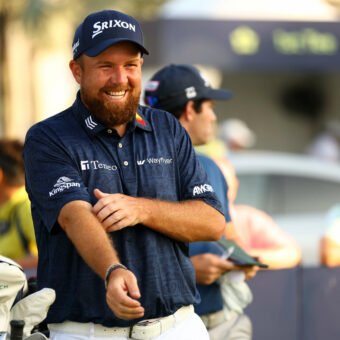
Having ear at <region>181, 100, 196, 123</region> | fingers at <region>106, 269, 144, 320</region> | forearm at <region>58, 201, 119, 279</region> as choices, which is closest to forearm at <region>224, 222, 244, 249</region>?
ear at <region>181, 100, 196, 123</region>

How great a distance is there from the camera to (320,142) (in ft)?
44.5

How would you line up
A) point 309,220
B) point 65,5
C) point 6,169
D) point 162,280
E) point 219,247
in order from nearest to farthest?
point 162,280 → point 219,247 → point 6,169 → point 309,220 → point 65,5

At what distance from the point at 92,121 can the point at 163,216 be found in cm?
43

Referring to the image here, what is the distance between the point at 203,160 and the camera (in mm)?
3791

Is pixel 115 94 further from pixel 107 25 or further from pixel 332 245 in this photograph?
pixel 332 245

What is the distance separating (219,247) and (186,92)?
2.60 feet

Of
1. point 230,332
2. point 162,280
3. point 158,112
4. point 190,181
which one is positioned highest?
point 158,112

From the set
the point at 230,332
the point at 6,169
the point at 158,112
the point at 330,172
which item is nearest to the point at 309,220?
the point at 330,172

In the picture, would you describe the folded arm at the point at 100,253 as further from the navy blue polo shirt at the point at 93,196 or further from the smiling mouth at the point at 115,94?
the smiling mouth at the point at 115,94

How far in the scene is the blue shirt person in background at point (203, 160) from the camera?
148 inches

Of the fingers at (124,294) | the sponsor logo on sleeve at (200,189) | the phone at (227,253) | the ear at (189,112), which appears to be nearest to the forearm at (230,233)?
the phone at (227,253)

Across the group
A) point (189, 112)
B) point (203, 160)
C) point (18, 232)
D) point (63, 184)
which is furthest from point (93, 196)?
point (18, 232)

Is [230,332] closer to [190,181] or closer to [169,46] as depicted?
[190,181]

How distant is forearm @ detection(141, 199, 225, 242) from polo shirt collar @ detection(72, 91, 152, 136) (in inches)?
12.2
